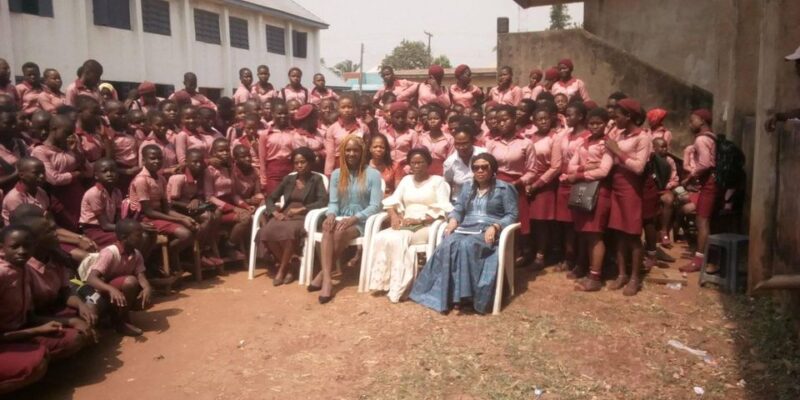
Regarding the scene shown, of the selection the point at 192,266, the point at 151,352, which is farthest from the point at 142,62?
the point at 151,352

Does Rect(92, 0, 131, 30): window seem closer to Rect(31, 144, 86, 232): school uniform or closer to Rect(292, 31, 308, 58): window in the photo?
Rect(292, 31, 308, 58): window

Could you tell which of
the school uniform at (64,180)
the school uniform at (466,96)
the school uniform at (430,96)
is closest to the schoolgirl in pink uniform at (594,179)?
the school uniform at (466,96)

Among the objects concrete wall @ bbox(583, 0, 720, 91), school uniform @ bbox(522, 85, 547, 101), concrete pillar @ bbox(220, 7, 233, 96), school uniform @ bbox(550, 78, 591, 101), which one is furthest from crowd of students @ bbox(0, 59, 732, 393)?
concrete pillar @ bbox(220, 7, 233, 96)

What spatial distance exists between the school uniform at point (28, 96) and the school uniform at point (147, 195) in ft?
8.15

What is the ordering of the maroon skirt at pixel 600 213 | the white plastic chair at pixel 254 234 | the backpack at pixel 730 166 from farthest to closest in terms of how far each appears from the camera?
the white plastic chair at pixel 254 234
the backpack at pixel 730 166
the maroon skirt at pixel 600 213

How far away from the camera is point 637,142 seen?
17.1 feet

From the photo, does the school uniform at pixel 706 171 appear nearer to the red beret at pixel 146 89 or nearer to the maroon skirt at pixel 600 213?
the maroon skirt at pixel 600 213

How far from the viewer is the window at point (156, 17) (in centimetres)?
1784

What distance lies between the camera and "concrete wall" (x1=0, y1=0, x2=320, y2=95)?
13.9 meters

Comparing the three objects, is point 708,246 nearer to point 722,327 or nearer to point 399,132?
point 722,327

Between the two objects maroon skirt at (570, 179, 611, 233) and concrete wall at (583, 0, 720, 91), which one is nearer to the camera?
maroon skirt at (570, 179, 611, 233)

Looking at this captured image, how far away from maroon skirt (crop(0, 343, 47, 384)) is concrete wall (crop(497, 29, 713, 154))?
7886mm

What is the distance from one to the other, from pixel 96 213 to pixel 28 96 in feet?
10.2

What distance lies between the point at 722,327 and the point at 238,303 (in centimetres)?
409
